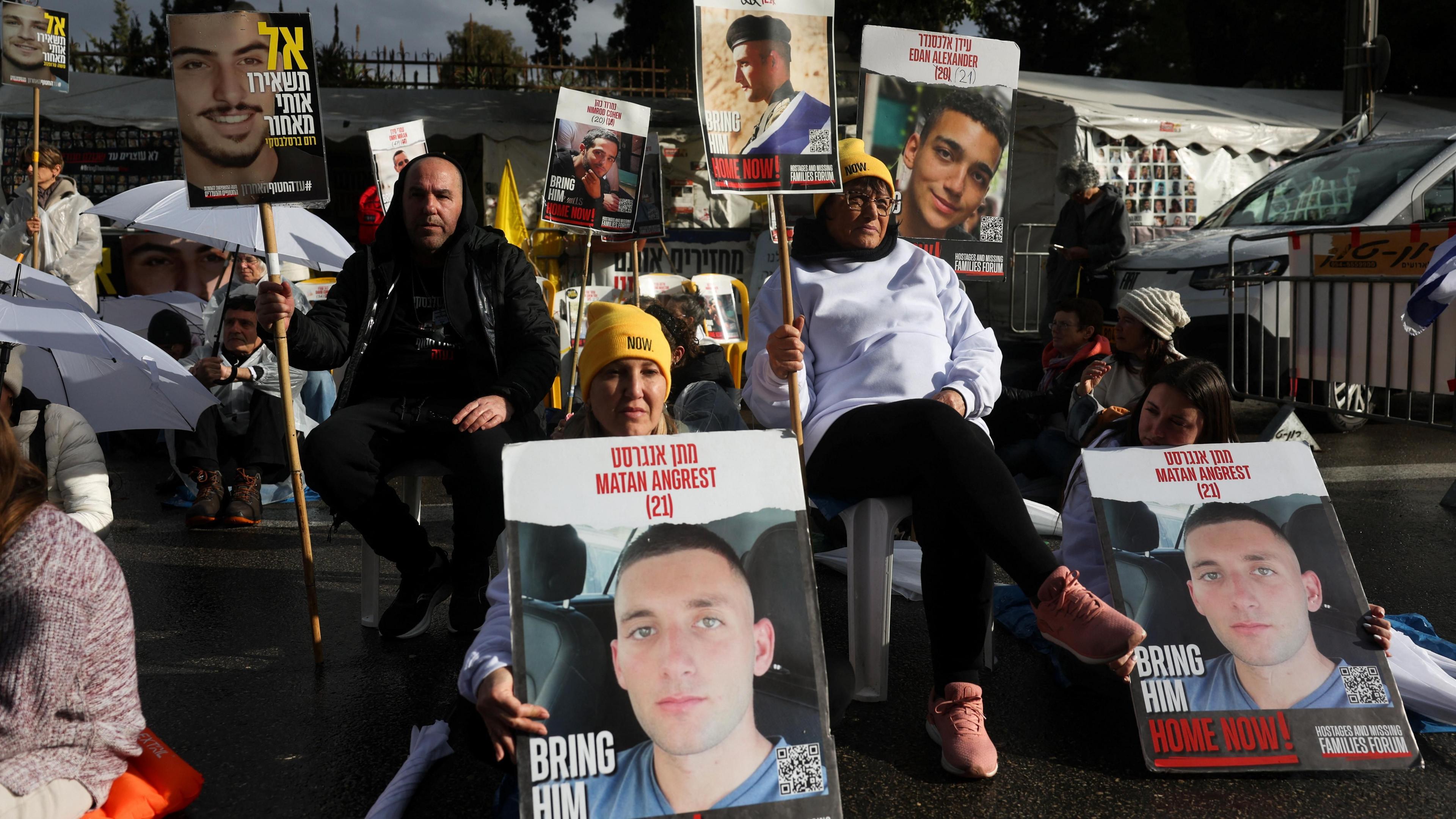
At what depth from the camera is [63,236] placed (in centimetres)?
813

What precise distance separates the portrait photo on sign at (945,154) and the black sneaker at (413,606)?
8.58 feet

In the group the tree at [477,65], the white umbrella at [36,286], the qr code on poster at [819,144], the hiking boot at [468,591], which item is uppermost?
the tree at [477,65]

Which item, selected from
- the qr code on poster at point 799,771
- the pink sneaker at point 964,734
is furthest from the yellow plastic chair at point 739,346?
the qr code on poster at point 799,771

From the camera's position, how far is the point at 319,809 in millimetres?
2596

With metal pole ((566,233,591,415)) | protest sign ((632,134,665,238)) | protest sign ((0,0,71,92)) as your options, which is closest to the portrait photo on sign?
metal pole ((566,233,591,415))

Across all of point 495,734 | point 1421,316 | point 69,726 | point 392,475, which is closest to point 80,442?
point 392,475

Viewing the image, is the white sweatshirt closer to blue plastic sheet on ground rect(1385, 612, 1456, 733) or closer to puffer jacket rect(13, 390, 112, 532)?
blue plastic sheet on ground rect(1385, 612, 1456, 733)

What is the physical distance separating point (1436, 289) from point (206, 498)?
5.48 meters

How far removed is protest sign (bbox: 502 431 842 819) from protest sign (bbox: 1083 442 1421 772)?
0.91m

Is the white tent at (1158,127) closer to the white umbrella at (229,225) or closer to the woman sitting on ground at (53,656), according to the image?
the white umbrella at (229,225)

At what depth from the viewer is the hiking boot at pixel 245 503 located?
18.9ft

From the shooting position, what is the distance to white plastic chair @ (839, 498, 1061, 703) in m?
3.07

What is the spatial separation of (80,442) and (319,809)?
1.54m

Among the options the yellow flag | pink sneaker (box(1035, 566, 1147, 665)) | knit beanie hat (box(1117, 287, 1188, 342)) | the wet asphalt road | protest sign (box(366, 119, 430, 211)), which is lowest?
the wet asphalt road
